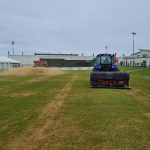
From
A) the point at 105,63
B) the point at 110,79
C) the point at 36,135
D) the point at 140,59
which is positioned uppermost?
the point at 140,59

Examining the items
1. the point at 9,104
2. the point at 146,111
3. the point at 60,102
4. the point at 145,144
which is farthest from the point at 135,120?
the point at 9,104

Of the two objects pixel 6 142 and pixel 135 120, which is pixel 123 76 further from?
pixel 6 142

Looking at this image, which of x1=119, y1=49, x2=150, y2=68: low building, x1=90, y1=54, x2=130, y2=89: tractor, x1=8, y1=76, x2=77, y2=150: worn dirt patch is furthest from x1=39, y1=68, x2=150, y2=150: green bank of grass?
x1=119, y1=49, x2=150, y2=68: low building

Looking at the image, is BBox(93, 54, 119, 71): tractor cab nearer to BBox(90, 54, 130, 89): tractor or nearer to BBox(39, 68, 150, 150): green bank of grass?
BBox(90, 54, 130, 89): tractor

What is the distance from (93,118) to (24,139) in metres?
2.86

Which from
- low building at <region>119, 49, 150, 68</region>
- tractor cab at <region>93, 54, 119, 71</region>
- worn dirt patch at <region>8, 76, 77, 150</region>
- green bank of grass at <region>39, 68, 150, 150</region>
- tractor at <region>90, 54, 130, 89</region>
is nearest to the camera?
worn dirt patch at <region>8, 76, 77, 150</region>

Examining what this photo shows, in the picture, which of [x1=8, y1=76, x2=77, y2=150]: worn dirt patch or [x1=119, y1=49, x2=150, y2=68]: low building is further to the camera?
[x1=119, y1=49, x2=150, y2=68]: low building

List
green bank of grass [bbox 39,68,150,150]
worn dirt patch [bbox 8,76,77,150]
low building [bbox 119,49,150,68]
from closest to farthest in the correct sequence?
1. worn dirt patch [bbox 8,76,77,150]
2. green bank of grass [bbox 39,68,150,150]
3. low building [bbox 119,49,150,68]

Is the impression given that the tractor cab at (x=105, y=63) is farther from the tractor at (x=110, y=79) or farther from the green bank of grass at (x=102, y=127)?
the green bank of grass at (x=102, y=127)

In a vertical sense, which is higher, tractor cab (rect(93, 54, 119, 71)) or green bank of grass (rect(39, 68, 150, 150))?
tractor cab (rect(93, 54, 119, 71))

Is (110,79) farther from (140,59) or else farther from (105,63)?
(140,59)

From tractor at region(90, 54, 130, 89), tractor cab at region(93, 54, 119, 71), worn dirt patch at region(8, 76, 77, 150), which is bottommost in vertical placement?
worn dirt patch at region(8, 76, 77, 150)

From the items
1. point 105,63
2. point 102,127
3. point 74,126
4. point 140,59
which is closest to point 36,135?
point 74,126

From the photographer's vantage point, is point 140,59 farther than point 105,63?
Yes
